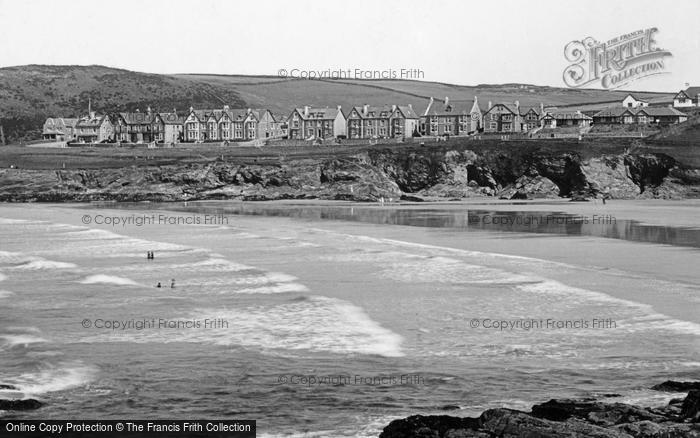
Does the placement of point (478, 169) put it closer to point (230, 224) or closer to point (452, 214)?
point (452, 214)

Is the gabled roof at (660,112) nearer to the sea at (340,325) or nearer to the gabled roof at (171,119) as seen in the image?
the gabled roof at (171,119)

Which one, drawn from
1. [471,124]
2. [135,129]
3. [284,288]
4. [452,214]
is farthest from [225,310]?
[135,129]

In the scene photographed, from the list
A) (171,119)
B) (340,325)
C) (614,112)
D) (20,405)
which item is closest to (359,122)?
(171,119)

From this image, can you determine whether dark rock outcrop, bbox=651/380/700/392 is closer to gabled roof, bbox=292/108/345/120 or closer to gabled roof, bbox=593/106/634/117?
gabled roof, bbox=593/106/634/117

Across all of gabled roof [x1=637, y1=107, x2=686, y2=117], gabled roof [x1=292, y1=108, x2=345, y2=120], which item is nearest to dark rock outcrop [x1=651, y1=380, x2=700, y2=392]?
gabled roof [x1=637, y1=107, x2=686, y2=117]

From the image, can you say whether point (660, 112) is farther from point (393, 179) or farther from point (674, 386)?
point (674, 386)

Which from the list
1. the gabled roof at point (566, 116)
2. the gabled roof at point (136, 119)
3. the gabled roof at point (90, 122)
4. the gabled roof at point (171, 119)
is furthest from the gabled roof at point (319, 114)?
the gabled roof at point (90, 122)
